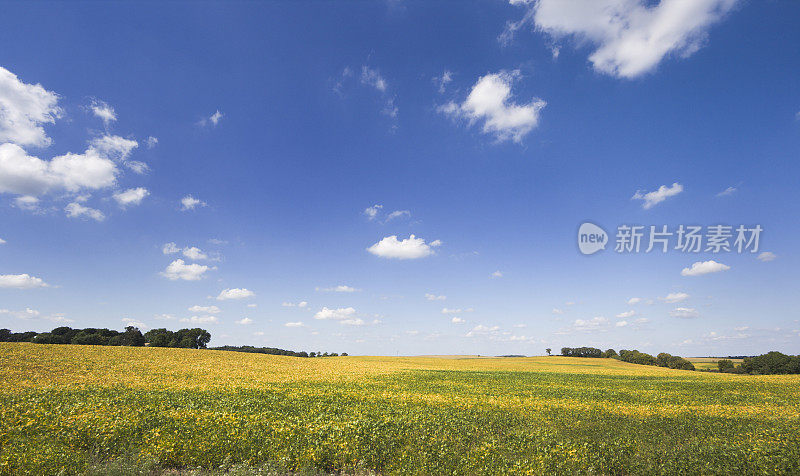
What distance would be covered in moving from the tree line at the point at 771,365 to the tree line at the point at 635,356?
9078 mm

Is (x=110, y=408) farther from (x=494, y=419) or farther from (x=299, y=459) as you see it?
(x=494, y=419)

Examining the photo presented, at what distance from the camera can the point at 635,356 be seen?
97.1 meters

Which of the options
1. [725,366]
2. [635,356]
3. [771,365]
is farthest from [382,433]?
[635,356]

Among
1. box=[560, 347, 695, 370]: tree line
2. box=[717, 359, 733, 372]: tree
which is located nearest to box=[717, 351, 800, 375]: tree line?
box=[717, 359, 733, 372]: tree

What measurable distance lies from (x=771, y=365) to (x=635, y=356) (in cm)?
2977

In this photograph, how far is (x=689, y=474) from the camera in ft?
31.0

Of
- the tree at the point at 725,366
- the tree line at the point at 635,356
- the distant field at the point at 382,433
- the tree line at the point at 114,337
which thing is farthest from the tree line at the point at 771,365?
the tree line at the point at 114,337

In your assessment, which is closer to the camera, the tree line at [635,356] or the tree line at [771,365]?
the tree line at [771,365]

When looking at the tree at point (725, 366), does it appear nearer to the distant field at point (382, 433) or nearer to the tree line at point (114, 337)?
the distant field at point (382, 433)

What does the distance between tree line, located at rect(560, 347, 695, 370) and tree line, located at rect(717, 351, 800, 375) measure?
357 inches

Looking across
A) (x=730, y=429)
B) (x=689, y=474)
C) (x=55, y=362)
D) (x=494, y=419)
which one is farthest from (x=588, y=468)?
(x=55, y=362)

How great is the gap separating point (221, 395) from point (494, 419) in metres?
16.1

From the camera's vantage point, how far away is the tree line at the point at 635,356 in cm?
8412

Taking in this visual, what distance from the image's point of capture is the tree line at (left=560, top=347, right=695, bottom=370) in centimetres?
8412
